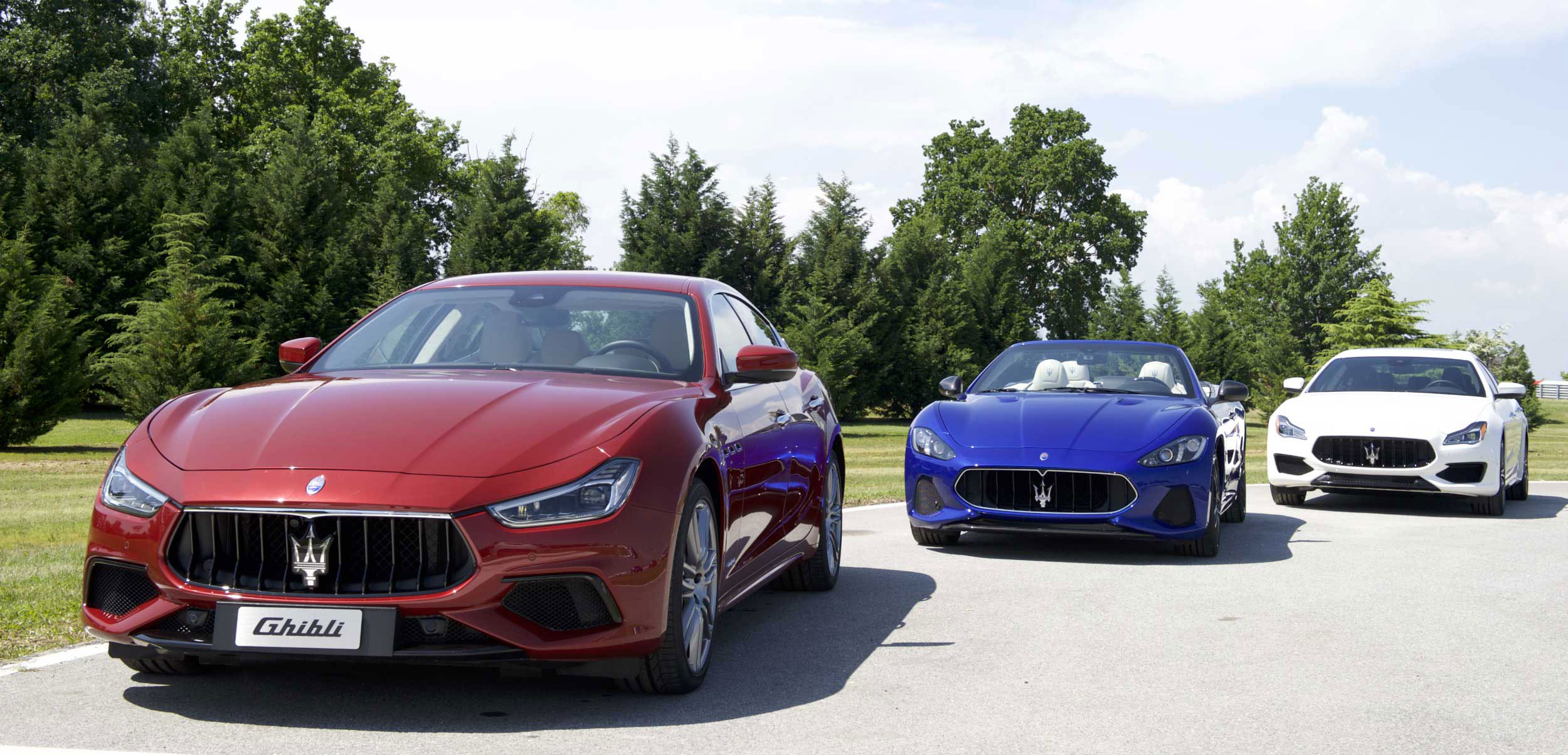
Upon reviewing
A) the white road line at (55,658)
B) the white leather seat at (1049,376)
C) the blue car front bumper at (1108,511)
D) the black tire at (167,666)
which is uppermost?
the white leather seat at (1049,376)

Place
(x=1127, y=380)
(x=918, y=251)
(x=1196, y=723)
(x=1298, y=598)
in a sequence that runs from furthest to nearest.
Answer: (x=918, y=251)
(x=1127, y=380)
(x=1298, y=598)
(x=1196, y=723)

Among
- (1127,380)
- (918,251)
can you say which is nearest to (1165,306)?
(918,251)

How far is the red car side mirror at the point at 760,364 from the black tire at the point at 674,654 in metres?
0.90

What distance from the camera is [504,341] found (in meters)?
5.96

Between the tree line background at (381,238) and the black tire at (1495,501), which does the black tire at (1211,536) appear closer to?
the black tire at (1495,501)

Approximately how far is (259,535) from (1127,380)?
7.48 metres

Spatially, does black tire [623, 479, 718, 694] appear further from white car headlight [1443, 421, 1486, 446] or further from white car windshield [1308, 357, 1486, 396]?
white car windshield [1308, 357, 1486, 396]

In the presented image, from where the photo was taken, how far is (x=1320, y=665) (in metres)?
5.83

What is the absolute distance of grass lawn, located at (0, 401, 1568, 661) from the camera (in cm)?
632

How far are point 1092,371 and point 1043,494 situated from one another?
6.57ft

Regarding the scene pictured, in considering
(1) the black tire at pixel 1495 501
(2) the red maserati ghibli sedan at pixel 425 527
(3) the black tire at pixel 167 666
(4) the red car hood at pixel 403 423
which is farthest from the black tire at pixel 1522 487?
(3) the black tire at pixel 167 666

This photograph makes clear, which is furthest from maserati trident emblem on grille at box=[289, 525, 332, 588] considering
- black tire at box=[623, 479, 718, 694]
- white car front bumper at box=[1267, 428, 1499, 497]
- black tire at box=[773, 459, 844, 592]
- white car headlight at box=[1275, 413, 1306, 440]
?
white car headlight at box=[1275, 413, 1306, 440]

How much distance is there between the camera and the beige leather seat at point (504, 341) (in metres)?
5.85

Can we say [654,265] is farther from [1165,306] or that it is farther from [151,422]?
[151,422]
